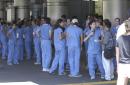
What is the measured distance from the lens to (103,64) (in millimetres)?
13023

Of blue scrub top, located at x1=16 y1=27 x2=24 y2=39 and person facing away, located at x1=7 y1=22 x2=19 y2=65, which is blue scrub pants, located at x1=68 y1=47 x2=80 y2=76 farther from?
blue scrub top, located at x1=16 y1=27 x2=24 y2=39

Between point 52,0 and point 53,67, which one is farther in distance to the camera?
point 52,0

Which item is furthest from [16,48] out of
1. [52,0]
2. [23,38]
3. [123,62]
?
[123,62]

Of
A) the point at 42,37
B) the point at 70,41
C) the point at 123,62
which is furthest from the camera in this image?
the point at 42,37

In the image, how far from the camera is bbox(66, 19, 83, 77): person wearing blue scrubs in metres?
13.7

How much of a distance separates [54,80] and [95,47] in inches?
63.1

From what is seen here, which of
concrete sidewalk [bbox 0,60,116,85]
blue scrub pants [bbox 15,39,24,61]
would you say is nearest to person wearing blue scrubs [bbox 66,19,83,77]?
concrete sidewalk [bbox 0,60,116,85]

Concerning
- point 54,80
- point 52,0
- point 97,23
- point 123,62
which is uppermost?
point 52,0

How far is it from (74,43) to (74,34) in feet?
0.96

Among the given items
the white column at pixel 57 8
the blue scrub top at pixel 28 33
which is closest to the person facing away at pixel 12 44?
the blue scrub top at pixel 28 33

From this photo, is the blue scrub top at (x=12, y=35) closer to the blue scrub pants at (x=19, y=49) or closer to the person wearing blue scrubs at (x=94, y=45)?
the blue scrub pants at (x=19, y=49)

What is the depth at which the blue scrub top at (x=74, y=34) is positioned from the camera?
45.0 ft

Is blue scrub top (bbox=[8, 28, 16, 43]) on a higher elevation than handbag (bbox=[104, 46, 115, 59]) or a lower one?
higher

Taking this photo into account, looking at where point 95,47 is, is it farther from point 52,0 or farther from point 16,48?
point 52,0
